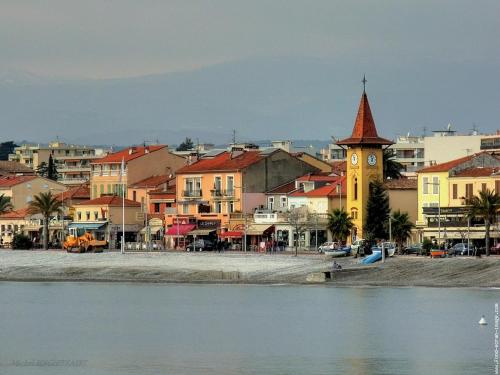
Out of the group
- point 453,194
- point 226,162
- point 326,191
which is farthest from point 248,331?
point 226,162

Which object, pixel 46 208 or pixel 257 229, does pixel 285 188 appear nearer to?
pixel 257 229

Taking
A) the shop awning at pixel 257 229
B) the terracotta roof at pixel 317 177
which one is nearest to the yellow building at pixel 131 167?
the terracotta roof at pixel 317 177

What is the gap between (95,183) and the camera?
6634 inches

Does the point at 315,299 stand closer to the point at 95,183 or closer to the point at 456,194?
the point at 456,194

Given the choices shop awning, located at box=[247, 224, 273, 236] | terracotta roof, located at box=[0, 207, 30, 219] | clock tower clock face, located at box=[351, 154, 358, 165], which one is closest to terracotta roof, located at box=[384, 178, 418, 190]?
clock tower clock face, located at box=[351, 154, 358, 165]

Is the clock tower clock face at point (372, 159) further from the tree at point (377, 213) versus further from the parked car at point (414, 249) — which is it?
the parked car at point (414, 249)

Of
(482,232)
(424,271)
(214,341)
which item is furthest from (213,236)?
(214,341)

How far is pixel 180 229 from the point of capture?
147m

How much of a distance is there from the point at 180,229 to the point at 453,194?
96.3 feet

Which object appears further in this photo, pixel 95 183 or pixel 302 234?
pixel 95 183

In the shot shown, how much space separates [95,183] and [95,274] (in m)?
47.7

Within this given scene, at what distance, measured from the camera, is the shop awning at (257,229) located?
140 meters

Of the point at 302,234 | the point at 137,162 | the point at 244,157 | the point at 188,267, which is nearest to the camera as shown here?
the point at 188,267

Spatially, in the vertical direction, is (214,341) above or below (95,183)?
below
